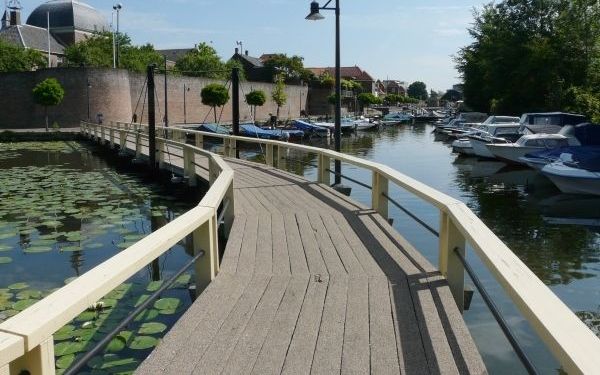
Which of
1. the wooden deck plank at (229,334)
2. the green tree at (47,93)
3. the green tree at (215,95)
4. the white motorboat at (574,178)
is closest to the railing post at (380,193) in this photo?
the wooden deck plank at (229,334)

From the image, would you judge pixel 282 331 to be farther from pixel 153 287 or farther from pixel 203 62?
pixel 203 62

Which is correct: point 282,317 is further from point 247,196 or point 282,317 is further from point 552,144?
point 552,144

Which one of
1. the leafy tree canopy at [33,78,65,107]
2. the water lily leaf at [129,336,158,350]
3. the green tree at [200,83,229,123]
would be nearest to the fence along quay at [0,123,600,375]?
the water lily leaf at [129,336,158,350]

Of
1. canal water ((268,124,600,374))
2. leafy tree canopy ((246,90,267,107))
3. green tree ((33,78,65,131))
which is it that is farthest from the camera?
leafy tree canopy ((246,90,267,107))

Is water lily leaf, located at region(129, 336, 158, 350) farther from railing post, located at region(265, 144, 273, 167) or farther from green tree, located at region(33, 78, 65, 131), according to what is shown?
green tree, located at region(33, 78, 65, 131)

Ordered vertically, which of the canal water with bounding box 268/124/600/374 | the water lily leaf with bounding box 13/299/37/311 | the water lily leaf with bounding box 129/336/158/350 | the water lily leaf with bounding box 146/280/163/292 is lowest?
the canal water with bounding box 268/124/600/374

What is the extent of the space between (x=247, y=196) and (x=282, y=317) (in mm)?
5061

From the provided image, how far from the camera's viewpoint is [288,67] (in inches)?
3462

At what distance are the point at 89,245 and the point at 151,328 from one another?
14.4 ft

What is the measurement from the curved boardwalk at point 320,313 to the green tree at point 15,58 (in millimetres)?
54448

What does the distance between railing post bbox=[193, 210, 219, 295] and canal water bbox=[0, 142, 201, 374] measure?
1061 millimetres

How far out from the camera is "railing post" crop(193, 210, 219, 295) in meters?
4.26

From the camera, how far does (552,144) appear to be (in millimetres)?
21922

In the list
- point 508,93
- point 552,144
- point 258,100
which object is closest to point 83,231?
point 552,144
